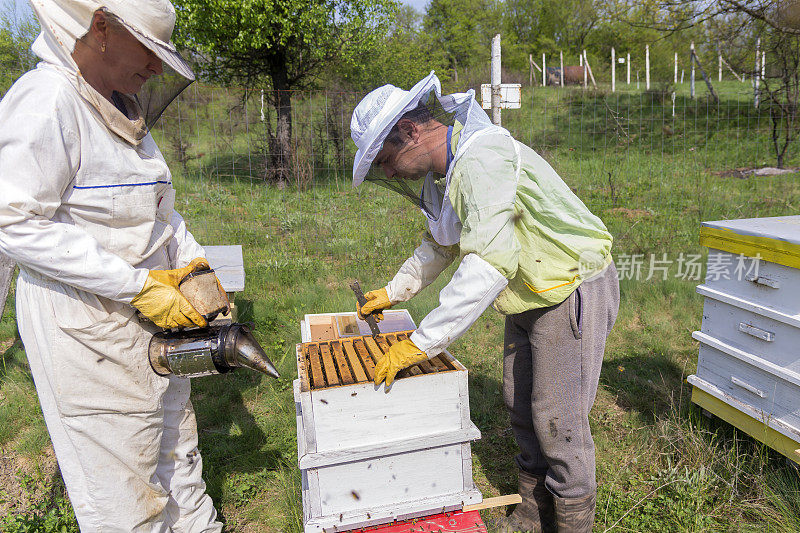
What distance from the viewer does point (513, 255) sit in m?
1.70

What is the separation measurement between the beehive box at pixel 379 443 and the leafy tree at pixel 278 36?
656cm


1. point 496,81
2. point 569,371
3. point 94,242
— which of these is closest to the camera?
point 94,242

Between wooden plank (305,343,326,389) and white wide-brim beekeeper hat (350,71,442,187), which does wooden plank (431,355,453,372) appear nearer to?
wooden plank (305,343,326,389)

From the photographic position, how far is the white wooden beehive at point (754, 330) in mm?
2275

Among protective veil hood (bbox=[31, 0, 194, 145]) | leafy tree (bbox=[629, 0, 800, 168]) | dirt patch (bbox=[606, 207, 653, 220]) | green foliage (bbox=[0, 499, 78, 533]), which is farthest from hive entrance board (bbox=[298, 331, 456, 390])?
dirt patch (bbox=[606, 207, 653, 220])

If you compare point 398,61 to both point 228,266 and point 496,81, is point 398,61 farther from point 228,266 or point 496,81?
point 228,266

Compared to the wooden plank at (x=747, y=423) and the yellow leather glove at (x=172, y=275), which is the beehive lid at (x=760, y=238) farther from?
the yellow leather glove at (x=172, y=275)

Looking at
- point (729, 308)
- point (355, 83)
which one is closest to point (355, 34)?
point (355, 83)

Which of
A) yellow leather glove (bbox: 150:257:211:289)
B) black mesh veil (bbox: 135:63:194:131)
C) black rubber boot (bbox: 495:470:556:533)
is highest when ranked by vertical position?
black mesh veil (bbox: 135:63:194:131)

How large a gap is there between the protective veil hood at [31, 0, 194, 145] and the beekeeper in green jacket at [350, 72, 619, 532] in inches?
26.2

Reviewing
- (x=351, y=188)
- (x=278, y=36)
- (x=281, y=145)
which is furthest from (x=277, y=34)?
(x=351, y=188)

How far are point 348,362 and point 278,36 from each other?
9.15 meters

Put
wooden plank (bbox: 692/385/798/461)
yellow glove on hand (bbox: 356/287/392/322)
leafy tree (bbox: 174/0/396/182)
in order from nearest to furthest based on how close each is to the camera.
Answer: wooden plank (bbox: 692/385/798/461) → yellow glove on hand (bbox: 356/287/392/322) → leafy tree (bbox: 174/0/396/182)

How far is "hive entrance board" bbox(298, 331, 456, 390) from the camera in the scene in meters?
1.79
